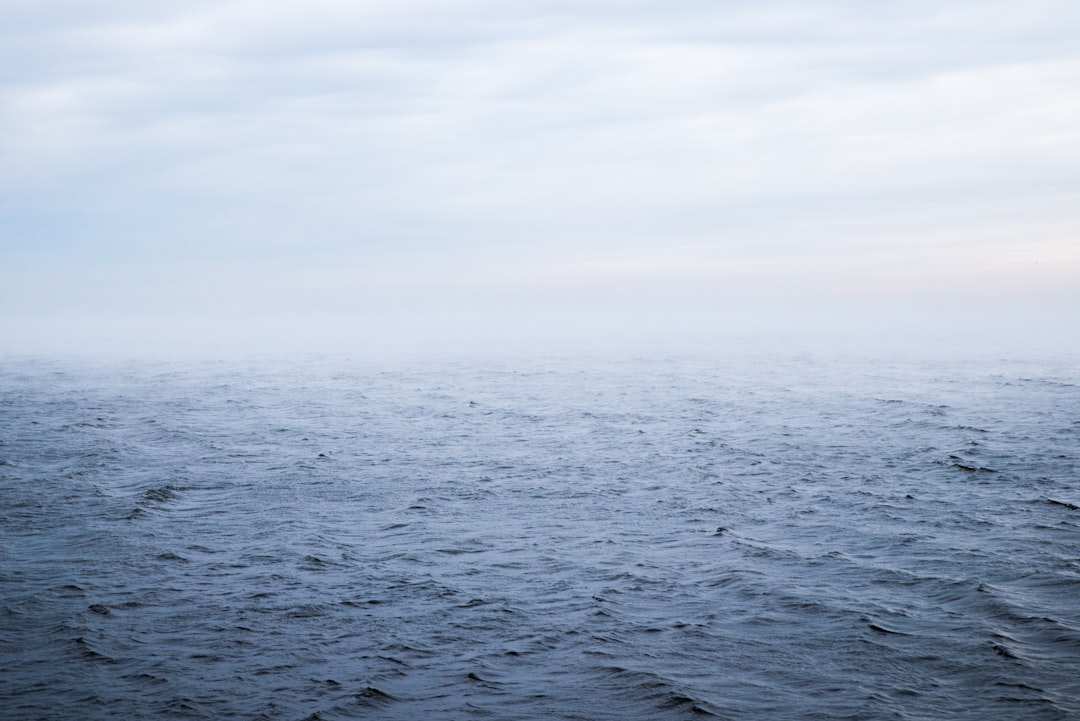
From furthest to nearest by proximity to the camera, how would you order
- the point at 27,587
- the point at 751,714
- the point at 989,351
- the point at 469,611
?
the point at 989,351
the point at 27,587
the point at 469,611
the point at 751,714

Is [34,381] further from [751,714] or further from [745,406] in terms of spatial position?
[751,714]

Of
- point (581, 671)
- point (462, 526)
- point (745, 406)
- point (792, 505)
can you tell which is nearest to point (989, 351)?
point (745, 406)

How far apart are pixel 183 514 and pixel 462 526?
7629 millimetres

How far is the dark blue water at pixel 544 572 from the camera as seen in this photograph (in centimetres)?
1261

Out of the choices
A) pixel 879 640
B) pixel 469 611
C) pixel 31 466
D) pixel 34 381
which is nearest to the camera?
pixel 879 640

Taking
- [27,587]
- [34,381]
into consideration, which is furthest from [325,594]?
[34,381]

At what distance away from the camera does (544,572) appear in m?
18.3

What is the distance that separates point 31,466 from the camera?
31.0 m

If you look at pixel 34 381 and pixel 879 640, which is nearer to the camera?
pixel 879 640

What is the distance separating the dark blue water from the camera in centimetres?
1261

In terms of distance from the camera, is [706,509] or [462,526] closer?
[462,526]

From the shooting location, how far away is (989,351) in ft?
342

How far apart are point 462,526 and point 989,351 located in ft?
323

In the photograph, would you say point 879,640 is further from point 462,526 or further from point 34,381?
point 34,381
